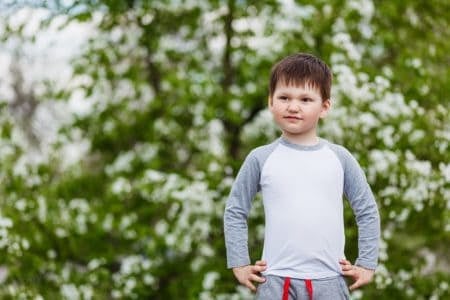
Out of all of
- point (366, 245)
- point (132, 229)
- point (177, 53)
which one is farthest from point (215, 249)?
point (366, 245)

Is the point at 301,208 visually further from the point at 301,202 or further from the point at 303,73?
the point at 303,73

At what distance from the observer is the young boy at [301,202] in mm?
3344

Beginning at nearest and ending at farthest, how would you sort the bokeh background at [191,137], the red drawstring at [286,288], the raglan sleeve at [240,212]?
the red drawstring at [286,288]
the raglan sleeve at [240,212]
the bokeh background at [191,137]

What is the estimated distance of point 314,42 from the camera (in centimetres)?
809

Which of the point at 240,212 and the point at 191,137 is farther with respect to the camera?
the point at 191,137

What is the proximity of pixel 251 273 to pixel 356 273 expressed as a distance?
42 cm

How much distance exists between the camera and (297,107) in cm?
336

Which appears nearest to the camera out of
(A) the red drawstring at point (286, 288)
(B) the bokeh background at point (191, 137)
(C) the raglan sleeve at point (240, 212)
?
(A) the red drawstring at point (286, 288)

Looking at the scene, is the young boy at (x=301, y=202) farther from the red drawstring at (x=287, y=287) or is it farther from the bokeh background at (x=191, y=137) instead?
the bokeh background at (x=191, y=137)

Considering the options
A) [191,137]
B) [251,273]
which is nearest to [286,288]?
[251,273]

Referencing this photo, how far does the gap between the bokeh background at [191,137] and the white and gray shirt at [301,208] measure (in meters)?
3.27

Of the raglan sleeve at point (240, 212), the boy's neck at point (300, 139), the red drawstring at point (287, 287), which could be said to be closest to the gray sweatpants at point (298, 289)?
the red drawstring at point (287, 287)

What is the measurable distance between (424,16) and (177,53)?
2.48m

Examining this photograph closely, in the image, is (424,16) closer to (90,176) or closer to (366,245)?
(90,176)
